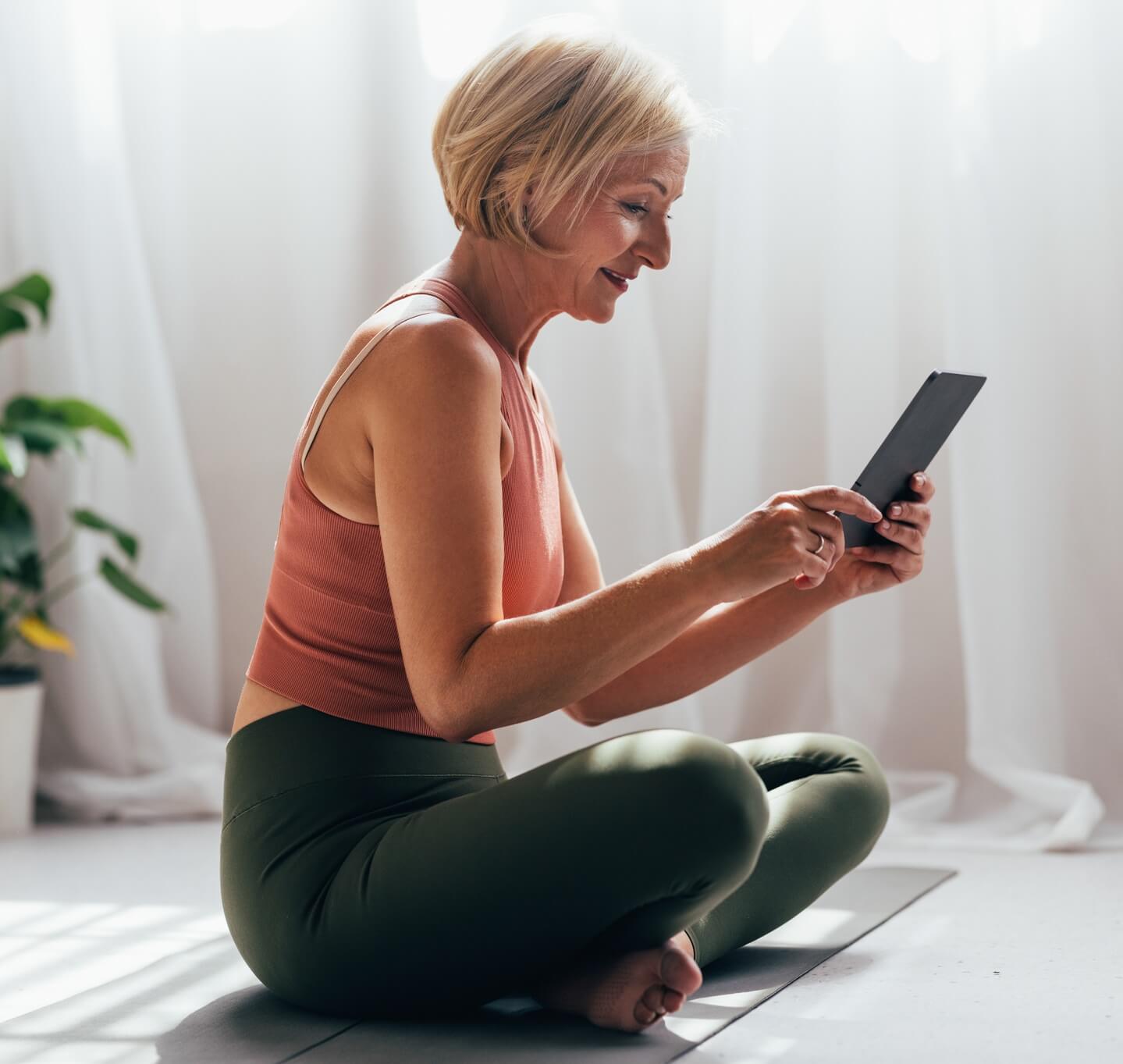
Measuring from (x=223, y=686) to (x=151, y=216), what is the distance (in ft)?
2.78

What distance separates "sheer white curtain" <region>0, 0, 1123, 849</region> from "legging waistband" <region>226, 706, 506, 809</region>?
1076mm

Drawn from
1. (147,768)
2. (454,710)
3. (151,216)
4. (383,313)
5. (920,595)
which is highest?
(151,216)

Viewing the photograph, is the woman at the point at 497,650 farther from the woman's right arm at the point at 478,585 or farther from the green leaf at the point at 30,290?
the green leaf at the point at 30,290

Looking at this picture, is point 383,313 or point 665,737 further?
point 383,313

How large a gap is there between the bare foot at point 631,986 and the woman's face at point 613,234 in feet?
1.75

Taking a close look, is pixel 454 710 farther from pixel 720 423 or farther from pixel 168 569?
pixel 168 569

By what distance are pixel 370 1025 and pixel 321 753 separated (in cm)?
22

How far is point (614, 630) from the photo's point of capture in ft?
3.55

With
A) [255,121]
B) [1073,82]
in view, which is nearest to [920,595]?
[1073,82]

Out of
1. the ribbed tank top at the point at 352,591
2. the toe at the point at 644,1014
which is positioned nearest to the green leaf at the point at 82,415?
the ribbed tank top at the point at 352,591

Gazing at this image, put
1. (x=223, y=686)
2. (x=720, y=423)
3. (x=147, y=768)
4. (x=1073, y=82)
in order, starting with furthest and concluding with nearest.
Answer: (x=223, y=686) < (x=147, y=768) < (x=720, y=423) < (x=1073, y=82)

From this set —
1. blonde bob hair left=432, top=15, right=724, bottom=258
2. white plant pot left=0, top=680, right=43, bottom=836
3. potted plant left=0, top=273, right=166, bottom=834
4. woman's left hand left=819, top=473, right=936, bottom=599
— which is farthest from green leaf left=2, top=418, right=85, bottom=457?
woman's left hand left=819, top=473, right=936, bottom=599

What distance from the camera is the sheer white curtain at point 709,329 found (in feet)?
6.99

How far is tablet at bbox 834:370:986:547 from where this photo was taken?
123 centimetres
